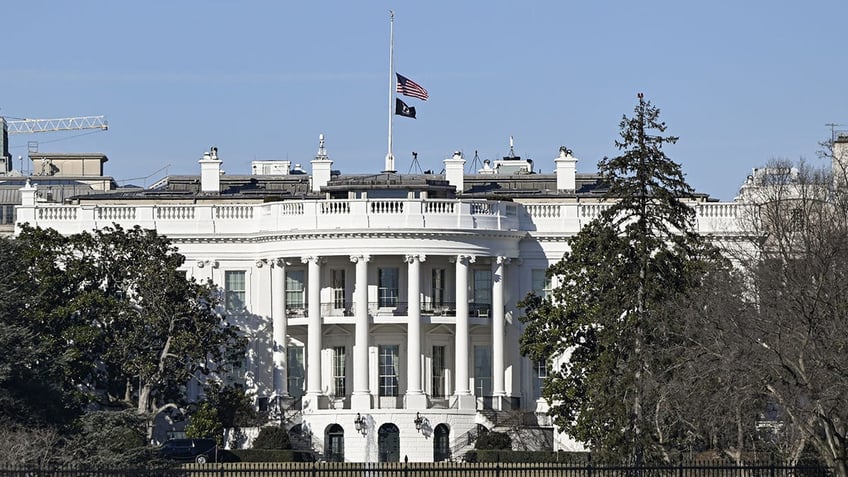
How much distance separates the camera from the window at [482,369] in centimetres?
11788

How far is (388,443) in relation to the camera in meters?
113

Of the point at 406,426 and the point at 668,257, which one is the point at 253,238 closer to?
the point at 406,426

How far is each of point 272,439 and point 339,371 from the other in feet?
28.0

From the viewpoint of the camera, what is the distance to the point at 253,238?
119 m

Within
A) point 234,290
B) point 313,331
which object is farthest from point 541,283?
point 234,290

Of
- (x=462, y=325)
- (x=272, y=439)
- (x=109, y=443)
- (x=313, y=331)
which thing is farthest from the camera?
(x=462, y=325)

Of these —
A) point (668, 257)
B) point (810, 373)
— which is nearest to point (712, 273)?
point (668, 257)

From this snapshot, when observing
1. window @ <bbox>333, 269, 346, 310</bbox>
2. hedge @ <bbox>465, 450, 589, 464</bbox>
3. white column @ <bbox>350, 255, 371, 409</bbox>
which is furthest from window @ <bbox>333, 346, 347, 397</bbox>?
hedge @ <bbox>465, 450, 589, 464</bbox>

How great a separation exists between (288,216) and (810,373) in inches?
1659

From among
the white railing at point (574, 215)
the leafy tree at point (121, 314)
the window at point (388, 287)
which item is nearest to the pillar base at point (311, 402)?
the leafy tree at point (121, 314)

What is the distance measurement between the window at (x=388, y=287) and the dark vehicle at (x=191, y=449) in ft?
43.6

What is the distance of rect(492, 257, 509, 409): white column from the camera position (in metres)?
116

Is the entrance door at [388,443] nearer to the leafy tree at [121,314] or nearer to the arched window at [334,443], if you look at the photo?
the arched window at [334,443]

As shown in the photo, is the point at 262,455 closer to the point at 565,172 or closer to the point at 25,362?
the point at 25,362
